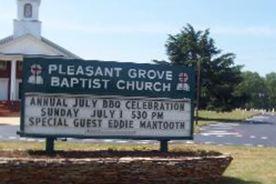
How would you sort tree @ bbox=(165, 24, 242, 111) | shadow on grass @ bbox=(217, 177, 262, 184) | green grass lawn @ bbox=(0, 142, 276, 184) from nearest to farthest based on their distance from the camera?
1. shadow on grass @ bbox=(217, 177, 262, 184)
2. green grass lawn @ bbox=(0, 142, 276, 184)
3. tree @ bbox=(165, 24, 242, 111)

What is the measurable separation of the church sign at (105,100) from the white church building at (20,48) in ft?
127

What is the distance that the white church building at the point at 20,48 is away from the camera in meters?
52.4

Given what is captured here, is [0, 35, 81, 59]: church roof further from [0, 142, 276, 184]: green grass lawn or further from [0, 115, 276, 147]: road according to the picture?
[0, 142, 276, 184]: green grass lawn

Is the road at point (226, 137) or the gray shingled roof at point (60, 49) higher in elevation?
the gray shingled roof at point (60, 49)

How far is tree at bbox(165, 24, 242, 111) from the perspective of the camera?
48500 mm

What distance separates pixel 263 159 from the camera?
17.3 m

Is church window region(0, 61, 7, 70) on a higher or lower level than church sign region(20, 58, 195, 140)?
higher

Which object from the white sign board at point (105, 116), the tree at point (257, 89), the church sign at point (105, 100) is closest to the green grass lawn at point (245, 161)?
the white sign board at point (105, 116)

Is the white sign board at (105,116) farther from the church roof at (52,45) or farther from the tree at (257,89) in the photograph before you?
the tree at (257,89)

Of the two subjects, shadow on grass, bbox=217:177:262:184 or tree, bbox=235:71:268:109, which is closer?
shadow on grass, bbox=217:177:262:184

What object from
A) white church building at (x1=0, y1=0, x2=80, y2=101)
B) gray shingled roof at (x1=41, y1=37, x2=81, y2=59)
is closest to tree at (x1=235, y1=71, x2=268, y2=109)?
gray shingled roof at (x1=41, y1=37, x2=81, y2=59)

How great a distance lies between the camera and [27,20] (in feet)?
178

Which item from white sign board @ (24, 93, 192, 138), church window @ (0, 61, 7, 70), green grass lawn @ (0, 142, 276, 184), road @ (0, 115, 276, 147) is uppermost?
church window @ (0, 61, 7, 70)

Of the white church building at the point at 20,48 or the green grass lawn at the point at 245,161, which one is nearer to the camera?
the green grass lawn at the point at 245,161
